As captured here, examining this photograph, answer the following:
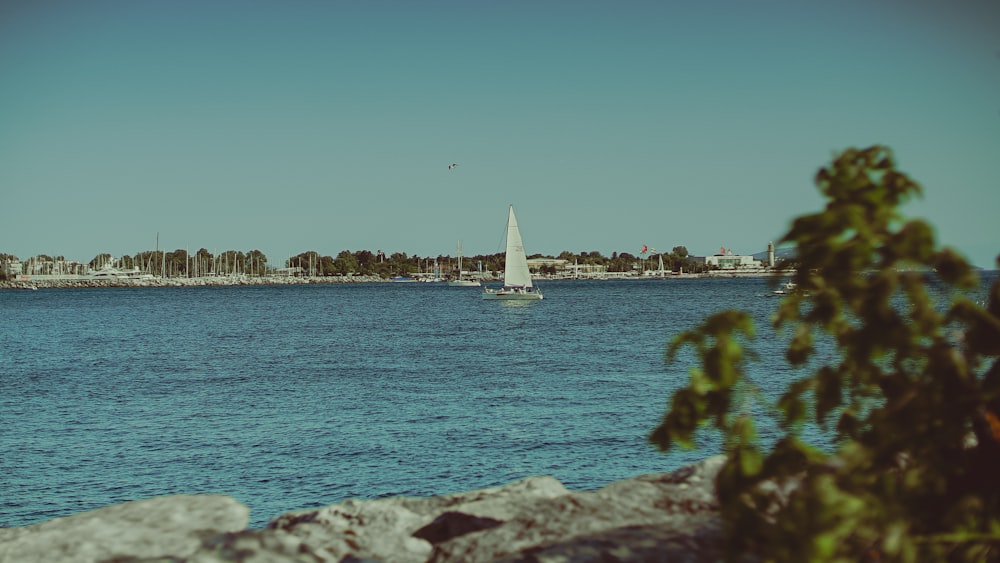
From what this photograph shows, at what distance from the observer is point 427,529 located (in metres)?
7.65

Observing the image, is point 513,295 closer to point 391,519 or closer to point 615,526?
point 391,519

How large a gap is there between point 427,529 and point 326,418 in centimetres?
2776

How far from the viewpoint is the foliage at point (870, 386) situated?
343cm

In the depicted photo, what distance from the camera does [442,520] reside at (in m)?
7.64

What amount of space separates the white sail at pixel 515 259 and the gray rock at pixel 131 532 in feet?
384

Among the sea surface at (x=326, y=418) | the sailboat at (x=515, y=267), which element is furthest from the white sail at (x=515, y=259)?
the sea surface at (x=326, y=418)

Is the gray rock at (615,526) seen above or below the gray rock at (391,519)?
above

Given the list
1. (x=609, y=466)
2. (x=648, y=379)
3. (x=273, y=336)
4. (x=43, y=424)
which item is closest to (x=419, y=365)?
(x=648, y=379)

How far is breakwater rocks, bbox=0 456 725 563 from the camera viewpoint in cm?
557

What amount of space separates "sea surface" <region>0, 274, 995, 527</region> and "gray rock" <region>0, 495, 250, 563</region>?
4257mm

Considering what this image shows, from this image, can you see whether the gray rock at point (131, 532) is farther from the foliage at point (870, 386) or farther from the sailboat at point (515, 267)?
the sailboat at point (515, 267)

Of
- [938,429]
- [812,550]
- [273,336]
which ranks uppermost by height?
[938,429]

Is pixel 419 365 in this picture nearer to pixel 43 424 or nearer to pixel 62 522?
pixel 43 424

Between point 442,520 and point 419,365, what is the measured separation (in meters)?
46.1
